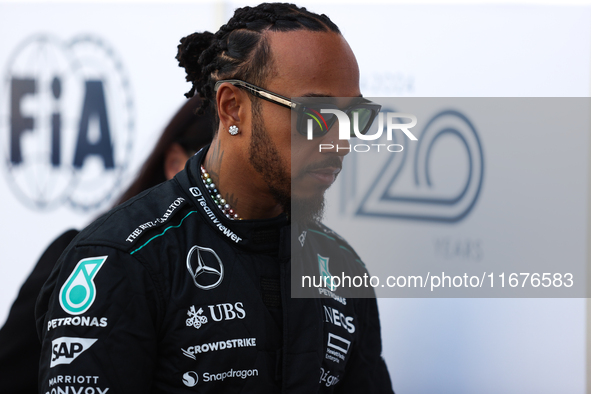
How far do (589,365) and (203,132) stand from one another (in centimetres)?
184

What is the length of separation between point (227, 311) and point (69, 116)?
1902mm

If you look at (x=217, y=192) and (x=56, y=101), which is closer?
(x=217, y=192)

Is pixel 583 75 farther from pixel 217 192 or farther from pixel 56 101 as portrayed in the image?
pixel 56 101

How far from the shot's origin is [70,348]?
1096mm

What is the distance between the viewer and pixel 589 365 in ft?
7.22

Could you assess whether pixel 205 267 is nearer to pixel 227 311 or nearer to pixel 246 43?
pixel 227 311

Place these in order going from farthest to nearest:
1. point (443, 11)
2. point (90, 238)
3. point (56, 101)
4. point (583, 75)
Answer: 1. point (56, 101)
2. point (443, 11)
3. point (583, 75)
4. point (90, 238)

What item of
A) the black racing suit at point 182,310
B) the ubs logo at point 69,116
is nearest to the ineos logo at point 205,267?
the black racing suit at point 182,310

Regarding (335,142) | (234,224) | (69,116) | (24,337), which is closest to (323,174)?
(335,142)

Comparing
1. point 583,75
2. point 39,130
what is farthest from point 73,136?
point 583,75

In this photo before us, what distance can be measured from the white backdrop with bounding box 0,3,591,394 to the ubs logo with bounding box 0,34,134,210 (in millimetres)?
41

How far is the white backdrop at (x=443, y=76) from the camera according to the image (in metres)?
2.20

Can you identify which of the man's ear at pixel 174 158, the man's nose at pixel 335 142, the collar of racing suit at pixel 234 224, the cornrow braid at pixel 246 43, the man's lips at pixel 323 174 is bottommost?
the collar of racing suit at pixel 234 224

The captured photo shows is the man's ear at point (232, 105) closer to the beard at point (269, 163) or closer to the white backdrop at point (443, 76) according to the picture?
the beard at point (269, 163)
